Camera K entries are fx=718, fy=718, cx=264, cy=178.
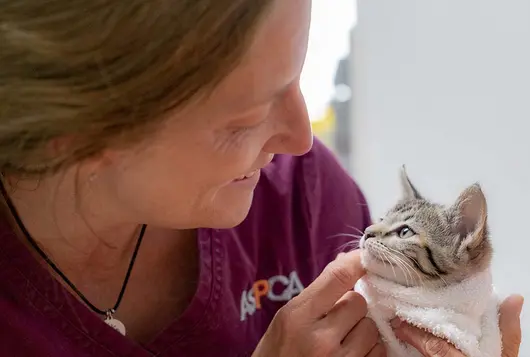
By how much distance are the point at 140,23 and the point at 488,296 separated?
46cm

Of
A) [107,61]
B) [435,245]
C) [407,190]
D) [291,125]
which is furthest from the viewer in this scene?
[407,190]

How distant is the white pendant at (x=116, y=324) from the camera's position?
77 centimetres

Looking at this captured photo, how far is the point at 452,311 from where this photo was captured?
73 centimetres

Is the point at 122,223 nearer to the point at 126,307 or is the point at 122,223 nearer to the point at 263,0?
the point at 126,307

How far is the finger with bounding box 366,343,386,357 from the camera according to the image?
77 centimetres

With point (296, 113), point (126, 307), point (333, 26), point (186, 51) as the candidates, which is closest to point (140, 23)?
point (186, 51)

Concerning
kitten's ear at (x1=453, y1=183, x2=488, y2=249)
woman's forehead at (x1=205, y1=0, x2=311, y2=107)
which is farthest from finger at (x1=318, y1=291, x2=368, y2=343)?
woman's forehead at (x1=205, y1=0, x2=311, y2=107)

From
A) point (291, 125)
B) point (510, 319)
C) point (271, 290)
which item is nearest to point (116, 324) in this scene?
point (271, 290)

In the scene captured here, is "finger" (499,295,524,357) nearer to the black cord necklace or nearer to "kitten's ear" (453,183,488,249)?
"kitten's ear" (453,183,488,249)

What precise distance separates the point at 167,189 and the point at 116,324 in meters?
0.22

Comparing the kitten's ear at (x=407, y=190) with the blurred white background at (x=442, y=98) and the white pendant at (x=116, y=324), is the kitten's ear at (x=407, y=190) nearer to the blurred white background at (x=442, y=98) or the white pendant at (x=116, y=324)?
the blurred white background at (x=442, y=98)

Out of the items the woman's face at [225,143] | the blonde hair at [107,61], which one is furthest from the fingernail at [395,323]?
the blonde hair at [107,61]

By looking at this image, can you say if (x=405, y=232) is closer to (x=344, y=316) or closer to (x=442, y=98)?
(x=344, y=316)

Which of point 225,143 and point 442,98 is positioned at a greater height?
point 225,143
